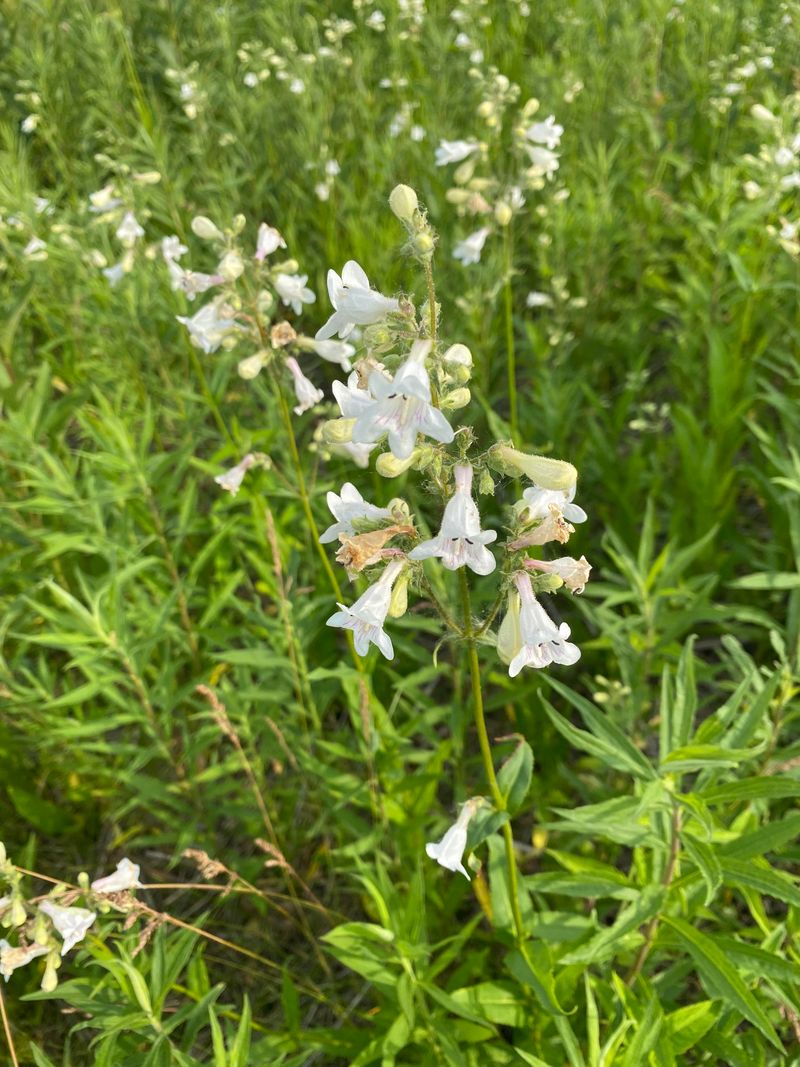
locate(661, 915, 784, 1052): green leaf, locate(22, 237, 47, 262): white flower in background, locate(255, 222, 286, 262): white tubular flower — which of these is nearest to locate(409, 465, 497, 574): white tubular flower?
locate(661, 915, 784, 1052): green leaf

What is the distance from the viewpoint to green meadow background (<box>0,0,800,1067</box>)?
2279 mm

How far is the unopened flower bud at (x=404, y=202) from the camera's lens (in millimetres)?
1711

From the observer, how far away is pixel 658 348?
5.82 m

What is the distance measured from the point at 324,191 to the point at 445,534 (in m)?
5.31

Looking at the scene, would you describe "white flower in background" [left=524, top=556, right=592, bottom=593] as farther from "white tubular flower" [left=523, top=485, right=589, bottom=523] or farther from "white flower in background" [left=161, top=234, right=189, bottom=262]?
"white flower in background" [left=161, top=234, right=189, bottom=262]

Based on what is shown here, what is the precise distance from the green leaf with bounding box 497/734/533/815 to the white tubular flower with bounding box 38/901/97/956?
117cm

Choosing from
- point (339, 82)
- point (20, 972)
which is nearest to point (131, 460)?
point (20, 972)

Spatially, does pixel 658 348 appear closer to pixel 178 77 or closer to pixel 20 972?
pixel 178 77

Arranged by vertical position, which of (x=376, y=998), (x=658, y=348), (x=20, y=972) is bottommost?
(x=376, y=998)

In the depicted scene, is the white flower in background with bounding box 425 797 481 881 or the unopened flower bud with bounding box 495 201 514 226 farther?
the unopened flower bud with bounding box 495 201 514 226

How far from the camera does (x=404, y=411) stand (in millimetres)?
1559

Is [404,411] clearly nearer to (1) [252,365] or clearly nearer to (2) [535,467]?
(2) [535,467]

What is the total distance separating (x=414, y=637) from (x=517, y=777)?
2.07 metres

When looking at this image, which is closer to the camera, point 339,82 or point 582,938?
point 582,938
